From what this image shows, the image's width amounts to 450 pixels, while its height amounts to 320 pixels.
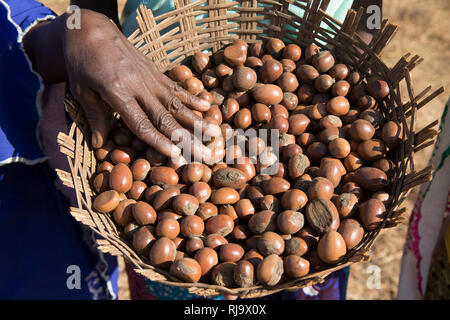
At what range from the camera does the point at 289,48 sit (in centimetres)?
237

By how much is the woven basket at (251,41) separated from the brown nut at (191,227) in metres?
0.24

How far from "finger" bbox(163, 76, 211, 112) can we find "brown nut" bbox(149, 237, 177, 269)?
29.5 inches

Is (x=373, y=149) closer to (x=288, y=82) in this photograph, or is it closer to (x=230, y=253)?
(x=288, y=82)

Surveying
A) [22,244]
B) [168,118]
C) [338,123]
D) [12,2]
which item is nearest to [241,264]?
[168,118]

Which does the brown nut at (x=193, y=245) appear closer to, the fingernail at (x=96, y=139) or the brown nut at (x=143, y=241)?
the brown nut at (x=143, y=241)

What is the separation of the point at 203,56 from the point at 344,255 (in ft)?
4.63

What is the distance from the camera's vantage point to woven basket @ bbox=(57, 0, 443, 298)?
5.37ft

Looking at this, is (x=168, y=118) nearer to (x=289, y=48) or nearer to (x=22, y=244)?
(x=289, y=48)

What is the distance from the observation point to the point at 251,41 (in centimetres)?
250

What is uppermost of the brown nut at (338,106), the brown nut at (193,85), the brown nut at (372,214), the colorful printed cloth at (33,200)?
the brown nut at (338,106)

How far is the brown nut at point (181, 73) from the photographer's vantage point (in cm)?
230

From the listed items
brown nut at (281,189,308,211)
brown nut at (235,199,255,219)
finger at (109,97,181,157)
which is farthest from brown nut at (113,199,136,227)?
brown nut at (281,189,308,211)

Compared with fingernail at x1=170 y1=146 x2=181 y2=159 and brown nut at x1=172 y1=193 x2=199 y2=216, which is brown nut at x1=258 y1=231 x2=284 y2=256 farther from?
fingernail at x1=170 y1=146 x2=181 y2=159

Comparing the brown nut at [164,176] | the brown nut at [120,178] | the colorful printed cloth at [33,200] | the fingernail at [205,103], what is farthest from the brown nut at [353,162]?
the colorful printed cloth at [33,200]
